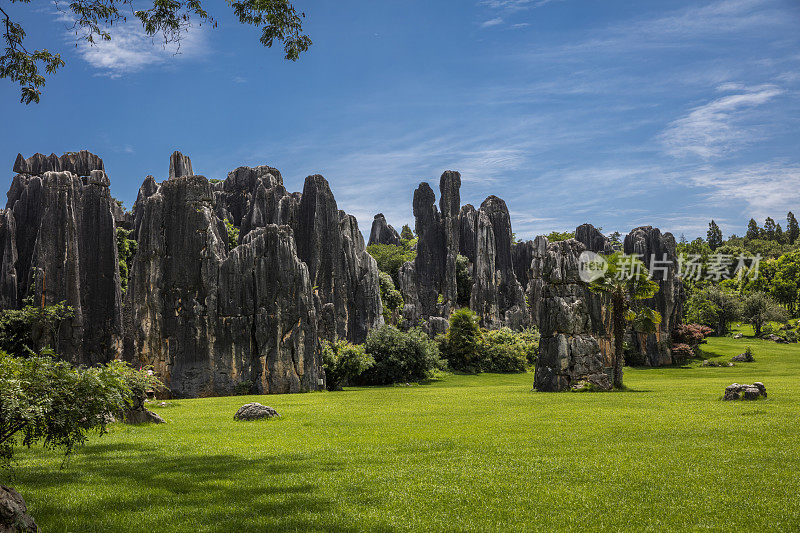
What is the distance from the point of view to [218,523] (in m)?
8.00

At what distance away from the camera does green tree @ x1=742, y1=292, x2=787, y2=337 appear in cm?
7169

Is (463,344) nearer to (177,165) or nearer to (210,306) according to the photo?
(210,306)

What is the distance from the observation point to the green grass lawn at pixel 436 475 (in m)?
8.14

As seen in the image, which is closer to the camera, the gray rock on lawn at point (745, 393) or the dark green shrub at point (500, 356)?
the gray rock on lawn at point (745, 393)

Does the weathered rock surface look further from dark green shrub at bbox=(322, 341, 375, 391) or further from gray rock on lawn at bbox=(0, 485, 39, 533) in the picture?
gray rock on lawn at bbox=(0, 485, 39, 533)

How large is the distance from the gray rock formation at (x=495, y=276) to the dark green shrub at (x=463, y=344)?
19192mm

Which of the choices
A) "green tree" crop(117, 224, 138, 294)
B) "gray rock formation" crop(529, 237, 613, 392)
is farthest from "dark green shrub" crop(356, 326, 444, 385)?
"green tree" crop(117, 224, 138, 294)

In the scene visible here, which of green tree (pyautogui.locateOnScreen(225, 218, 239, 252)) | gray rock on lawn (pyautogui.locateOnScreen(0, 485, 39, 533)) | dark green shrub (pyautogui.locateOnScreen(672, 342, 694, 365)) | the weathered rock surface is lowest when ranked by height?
dark green shrub (pyautogui.locateOnScreen(672, 342, 694, 365))

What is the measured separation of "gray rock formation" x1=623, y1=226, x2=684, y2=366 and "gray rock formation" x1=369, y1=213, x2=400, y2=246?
47.2 metres

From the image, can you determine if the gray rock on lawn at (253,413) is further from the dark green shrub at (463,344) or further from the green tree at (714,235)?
the green tree at (714,235)

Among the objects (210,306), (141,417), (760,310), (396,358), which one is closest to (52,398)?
(141,417)

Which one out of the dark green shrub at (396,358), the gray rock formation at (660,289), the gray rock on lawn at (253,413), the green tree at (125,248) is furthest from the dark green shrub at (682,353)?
the green tree at (125,248)

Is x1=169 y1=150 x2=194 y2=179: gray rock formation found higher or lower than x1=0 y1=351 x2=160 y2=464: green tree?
higher

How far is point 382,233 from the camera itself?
10825cm
